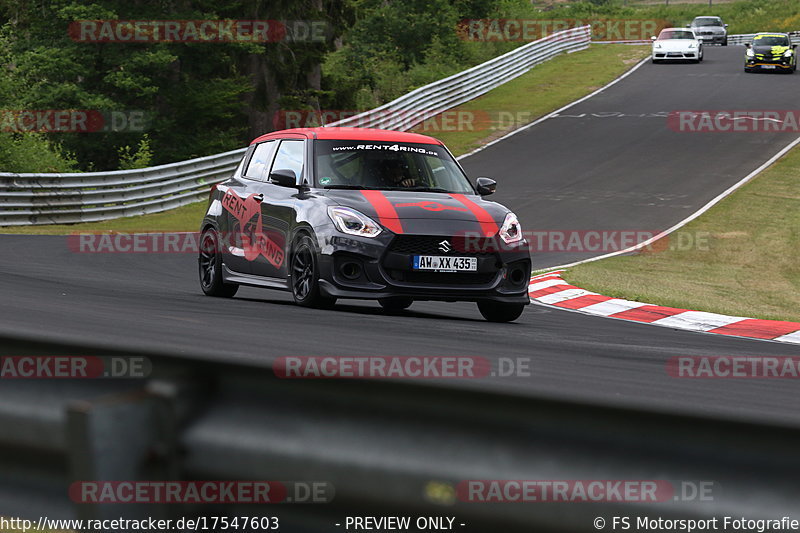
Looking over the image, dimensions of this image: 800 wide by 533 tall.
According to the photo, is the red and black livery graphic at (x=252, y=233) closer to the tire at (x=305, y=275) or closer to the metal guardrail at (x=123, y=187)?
the tire at (x=305, y=275)

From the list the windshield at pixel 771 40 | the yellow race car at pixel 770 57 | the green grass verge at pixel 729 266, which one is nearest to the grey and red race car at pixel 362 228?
the green grass verge at pixel 729 266

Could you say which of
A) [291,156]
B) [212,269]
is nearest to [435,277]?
[291,156]

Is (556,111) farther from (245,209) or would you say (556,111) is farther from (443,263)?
(443,263)

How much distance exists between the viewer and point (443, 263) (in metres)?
9.53

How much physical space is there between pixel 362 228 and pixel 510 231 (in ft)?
4.51

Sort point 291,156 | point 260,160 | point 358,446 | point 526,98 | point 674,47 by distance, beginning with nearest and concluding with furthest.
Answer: point 358,446 < point 291,156 < point 260,160 < point 526,98 < point 674,47

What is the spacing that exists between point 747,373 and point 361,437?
542cm

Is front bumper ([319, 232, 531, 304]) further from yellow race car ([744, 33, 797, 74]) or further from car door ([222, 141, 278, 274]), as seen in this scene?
yellow race car ([744, 33, 797, 74])

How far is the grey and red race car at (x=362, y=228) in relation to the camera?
9.48 meters

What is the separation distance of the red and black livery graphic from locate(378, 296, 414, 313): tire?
42.4 inches

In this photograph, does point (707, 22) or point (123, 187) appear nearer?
point (123, 187)

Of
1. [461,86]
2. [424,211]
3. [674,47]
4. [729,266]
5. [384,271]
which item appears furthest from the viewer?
[674,47]

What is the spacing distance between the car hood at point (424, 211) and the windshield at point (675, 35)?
4055 cm

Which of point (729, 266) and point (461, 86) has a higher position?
point (461, 86)
